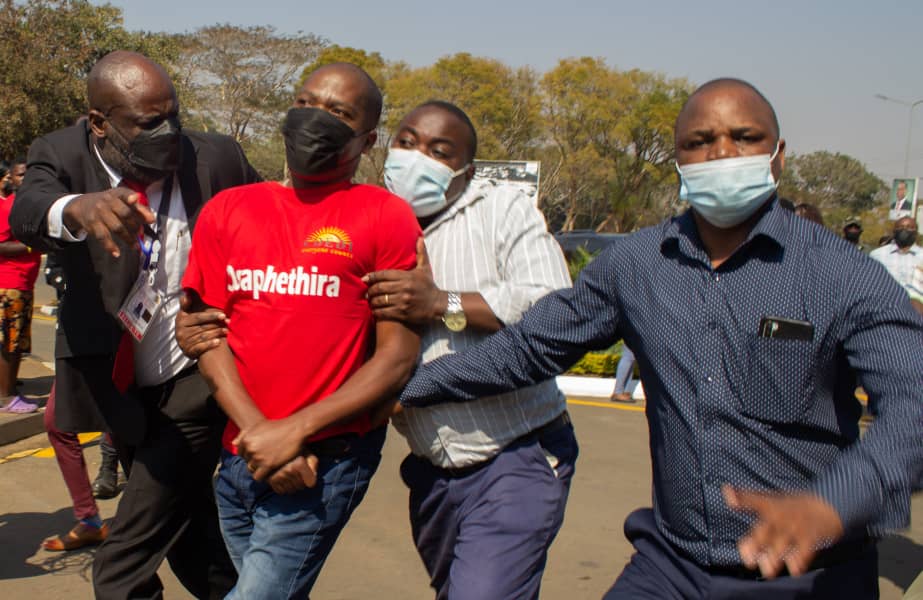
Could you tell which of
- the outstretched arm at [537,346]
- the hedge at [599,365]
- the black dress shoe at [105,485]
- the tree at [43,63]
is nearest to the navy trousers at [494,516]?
the outstretched arm at [537,346]

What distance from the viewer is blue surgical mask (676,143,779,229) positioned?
2.31m

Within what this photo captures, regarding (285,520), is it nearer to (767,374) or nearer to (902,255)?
(767,374)

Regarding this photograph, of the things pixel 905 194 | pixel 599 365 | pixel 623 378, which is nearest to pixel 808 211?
pixel 623 378

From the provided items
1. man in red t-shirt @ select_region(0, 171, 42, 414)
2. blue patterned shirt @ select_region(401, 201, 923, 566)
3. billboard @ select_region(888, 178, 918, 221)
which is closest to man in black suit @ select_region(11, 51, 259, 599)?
blue patterned shirt @ select_region(401, 201, 923, 566)

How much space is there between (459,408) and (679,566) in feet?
2.66

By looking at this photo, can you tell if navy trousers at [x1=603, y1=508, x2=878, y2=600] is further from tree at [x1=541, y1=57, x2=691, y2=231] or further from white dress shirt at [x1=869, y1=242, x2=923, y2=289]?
tree at [x1=541, y1=57, x2=691, y2=231]

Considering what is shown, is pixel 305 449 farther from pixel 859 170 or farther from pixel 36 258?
pixel 859 170

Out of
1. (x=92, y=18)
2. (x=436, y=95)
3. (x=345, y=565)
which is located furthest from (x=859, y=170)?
(x=345, y=565)

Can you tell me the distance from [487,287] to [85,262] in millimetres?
1341

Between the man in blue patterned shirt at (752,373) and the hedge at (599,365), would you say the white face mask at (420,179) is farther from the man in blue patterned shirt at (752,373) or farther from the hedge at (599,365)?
the hedge at (599,365)

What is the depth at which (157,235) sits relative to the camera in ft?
10.5

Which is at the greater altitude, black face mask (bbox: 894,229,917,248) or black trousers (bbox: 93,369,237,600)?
black trousers (bbox: 93,369,237,600)

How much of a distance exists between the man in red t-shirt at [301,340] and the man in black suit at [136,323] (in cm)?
51

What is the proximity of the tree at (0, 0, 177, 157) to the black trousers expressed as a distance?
1026 inches
